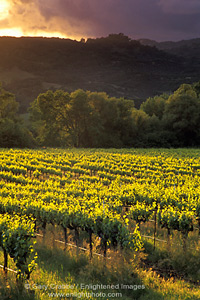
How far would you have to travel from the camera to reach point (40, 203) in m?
13.9

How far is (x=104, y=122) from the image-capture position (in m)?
76.2

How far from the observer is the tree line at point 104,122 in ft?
241

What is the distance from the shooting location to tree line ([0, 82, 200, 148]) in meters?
73.4

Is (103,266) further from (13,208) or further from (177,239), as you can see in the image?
(13,208)

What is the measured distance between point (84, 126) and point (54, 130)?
6.62 meters

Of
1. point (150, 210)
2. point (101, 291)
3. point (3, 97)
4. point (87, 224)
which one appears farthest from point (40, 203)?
point (3, 97)

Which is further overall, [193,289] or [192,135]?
[192,135]

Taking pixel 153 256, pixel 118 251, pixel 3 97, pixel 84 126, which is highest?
pixel 3 97

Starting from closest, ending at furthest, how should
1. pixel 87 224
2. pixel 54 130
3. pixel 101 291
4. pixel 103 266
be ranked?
pixel 101 291
pixel 103 266
pixel 87 224
pixel 54 130

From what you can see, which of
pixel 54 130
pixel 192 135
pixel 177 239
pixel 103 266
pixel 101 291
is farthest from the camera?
pixel 192 135

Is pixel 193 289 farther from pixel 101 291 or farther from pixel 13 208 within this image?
pixel 13 208

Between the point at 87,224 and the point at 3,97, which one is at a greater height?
the point at 3,97

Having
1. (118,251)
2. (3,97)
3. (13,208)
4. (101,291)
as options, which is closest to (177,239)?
(118,251)

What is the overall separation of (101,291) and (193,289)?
2572 millimetres
